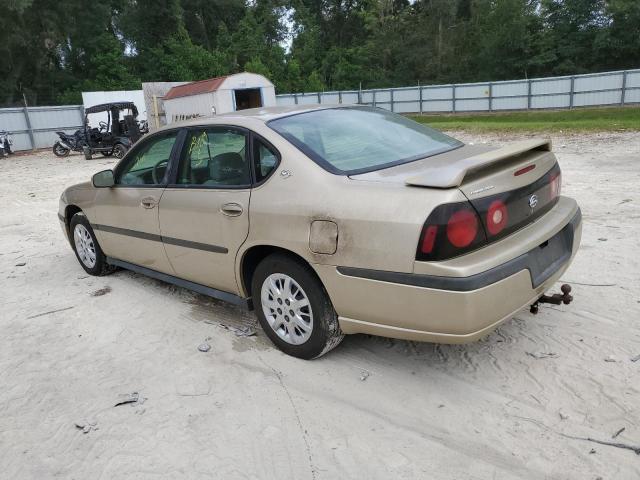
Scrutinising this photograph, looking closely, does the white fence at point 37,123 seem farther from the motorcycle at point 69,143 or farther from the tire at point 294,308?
the tire at point 294,308

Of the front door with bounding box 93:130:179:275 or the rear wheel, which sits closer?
the front door with bounding box 93:130:179:275

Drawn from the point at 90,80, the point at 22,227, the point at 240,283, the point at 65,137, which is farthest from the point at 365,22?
the point at 240,283

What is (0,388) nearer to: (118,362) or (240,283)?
(118,362)

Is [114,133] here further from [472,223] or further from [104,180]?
[472,223]

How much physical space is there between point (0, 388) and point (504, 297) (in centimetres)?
318

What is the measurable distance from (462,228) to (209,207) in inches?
70.9

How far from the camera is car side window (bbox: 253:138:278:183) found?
334 cm

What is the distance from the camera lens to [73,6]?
1531 inches

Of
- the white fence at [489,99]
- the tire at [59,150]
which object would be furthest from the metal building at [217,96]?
the tire at [59,150]

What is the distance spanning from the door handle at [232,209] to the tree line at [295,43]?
32156 millimetres

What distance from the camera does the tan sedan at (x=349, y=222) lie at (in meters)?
2.63

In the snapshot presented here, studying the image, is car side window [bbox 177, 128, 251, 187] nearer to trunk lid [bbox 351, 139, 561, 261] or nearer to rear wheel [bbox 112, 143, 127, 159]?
trunk lid [bbox 351, 139, 561, 261]

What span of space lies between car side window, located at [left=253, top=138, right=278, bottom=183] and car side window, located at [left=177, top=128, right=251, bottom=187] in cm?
9

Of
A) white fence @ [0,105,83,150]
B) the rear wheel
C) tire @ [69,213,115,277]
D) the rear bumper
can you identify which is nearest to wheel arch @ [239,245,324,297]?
the rear bumper
